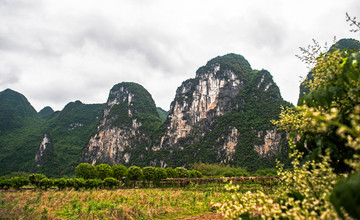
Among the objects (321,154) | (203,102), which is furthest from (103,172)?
(203,102)

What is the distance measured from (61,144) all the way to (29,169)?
116 ft

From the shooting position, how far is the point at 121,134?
16038 cm

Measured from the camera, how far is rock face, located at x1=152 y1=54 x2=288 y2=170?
101812 millimetres

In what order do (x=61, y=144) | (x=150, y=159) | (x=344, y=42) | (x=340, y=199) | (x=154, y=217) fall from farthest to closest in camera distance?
1. (x=61, y=144)
2. (x=150, y=159)
3. (x=344, y=42)
4. (x=154, y=217)
5. (x=340, y=199)

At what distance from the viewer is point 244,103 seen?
427 feet

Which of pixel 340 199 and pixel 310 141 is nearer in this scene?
pixel 340 199

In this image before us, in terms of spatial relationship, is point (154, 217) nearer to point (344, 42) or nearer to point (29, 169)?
point (344, 42)

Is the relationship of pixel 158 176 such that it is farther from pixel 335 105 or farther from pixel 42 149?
pixel 42 149

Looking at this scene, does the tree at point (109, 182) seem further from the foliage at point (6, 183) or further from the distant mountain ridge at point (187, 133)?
the distant mountain ridge at point (187, 133)

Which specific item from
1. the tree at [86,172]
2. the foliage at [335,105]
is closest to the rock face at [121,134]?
the tree at [86,172]

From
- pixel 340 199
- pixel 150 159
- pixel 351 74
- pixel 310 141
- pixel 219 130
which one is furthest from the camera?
pixel 150 159

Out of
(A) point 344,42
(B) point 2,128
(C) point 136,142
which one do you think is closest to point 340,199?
(A) point 344,42

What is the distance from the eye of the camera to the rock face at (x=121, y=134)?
15350cm

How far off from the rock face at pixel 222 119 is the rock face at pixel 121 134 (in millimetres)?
23070
